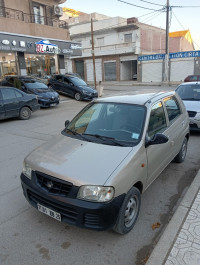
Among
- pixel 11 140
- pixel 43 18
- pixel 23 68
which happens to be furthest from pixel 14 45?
pixel 11 140

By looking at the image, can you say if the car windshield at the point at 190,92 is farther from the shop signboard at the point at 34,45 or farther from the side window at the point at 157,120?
the shop signboard at the point at 34,45

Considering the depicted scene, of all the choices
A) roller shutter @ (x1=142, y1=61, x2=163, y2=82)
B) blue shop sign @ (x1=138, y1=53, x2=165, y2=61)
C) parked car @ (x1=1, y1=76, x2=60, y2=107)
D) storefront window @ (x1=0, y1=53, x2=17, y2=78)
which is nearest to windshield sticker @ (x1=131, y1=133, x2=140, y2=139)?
parked car @ (x1=1, y1=76, x2=60, y2=107)

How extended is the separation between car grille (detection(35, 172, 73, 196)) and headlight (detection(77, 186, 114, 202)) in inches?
6.7

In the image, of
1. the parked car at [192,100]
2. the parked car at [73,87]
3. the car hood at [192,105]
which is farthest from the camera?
the parked car at [73,87]

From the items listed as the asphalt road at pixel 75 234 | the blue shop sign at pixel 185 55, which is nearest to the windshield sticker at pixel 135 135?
the asphalt road at pixel 75 234

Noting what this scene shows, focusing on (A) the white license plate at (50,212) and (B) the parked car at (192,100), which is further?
(B) the parked car at (192,100)

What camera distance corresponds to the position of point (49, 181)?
2680 millimetres

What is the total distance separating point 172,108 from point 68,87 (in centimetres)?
1240

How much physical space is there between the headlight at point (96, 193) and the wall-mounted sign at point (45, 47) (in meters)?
15.0

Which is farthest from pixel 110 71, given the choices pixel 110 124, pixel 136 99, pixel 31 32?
pixel 110 124

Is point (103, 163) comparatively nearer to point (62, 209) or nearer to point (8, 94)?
Result: point (62, 209)

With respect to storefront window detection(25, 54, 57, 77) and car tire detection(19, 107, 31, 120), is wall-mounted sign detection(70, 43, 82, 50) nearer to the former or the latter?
storefront window detection(25, 54, 57, 77)

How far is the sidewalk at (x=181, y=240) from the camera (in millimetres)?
2375

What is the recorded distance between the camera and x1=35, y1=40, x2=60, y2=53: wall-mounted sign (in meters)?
15.4
